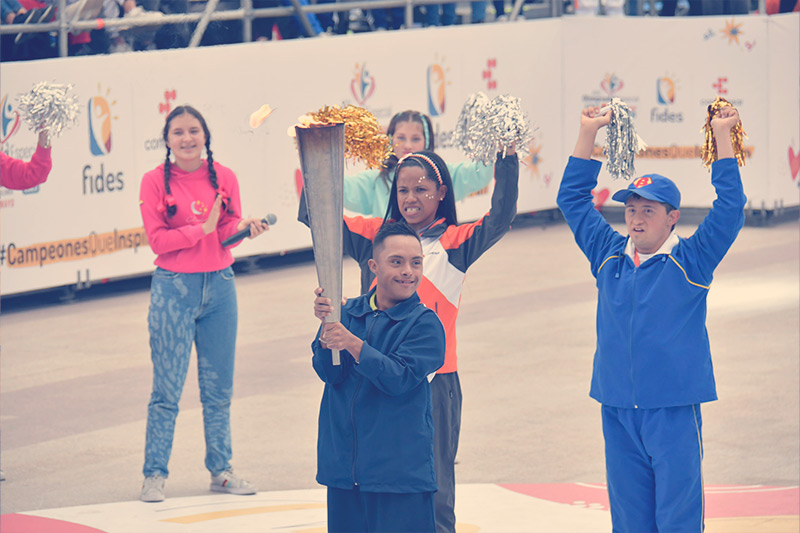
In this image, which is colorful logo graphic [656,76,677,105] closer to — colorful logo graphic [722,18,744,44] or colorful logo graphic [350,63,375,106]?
colorful logo graphic [722,18,744,44]

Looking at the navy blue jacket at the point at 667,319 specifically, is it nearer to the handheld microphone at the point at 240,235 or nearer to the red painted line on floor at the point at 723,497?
the red painted line on floor at the point at 723,497

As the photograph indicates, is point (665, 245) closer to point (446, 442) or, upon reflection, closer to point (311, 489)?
point (446, 442)

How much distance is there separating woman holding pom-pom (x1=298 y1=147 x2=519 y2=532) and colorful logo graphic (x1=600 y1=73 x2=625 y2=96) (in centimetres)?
1376

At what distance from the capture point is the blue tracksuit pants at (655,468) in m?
4.97

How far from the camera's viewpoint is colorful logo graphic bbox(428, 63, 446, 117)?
56.6 ft

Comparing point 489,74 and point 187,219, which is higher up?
point 489,74

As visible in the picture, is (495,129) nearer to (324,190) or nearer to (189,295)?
(324,190)

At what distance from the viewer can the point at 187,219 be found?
23.4ft

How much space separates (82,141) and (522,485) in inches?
296

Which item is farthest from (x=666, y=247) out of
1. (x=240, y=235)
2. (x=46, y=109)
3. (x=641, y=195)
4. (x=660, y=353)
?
(x=46, y=109)

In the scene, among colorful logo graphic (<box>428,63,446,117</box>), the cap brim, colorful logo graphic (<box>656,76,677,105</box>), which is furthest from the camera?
colorful logo graphic (<box>656,76,677,105</box>)

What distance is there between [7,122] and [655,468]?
9.01 m

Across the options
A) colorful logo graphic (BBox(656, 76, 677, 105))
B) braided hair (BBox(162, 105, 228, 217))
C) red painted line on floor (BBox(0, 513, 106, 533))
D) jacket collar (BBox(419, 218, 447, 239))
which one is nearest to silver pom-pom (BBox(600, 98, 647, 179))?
jacket collar (BBox(419, 218, 447, 239))

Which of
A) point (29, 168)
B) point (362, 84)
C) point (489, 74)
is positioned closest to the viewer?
point (29, 168)
